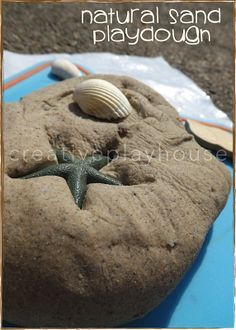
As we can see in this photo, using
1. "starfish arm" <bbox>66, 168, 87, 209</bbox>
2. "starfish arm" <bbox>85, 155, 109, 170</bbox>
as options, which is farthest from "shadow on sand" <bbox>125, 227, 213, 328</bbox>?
"starfish arm" <bbox>85, 155, 109, 170</bbox>

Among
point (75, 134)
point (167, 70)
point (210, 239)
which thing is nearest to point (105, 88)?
point (75, 134)

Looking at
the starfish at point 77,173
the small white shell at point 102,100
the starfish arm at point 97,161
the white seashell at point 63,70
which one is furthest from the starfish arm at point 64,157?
the white seashell at point 63,70

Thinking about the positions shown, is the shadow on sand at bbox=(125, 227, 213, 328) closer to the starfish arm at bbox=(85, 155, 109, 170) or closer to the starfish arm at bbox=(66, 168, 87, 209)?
the starfish arm at bbox=(66, 168, 87, 209)

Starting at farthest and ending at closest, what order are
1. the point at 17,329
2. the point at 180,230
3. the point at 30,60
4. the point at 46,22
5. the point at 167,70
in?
the point at 46,22
the point at 167,70
the point at 30,60
the point at 180,230
the point at 17,329

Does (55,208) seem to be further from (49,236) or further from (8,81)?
(8,81)

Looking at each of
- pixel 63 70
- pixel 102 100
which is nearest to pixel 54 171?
pixel 102 100

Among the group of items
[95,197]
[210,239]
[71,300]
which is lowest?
[210,239]

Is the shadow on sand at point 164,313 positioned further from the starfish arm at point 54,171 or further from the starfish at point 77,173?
the starfish arm at point 54,171

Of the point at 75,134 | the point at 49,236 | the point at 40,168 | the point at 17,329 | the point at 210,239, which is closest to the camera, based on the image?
the point at 49,236
